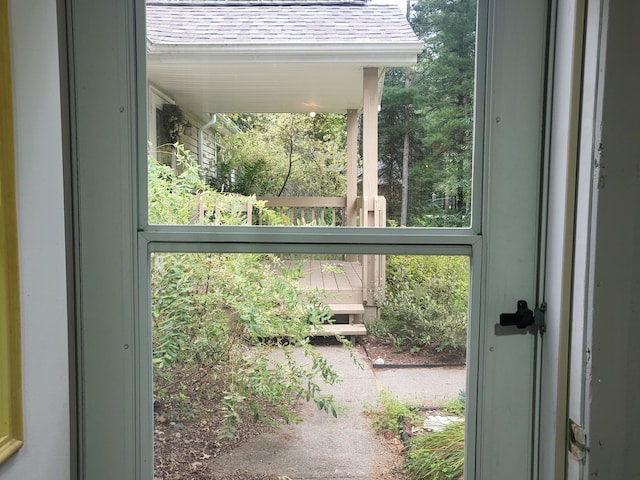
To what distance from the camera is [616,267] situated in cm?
95

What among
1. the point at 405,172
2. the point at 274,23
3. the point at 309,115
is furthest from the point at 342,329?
the point at 274,23

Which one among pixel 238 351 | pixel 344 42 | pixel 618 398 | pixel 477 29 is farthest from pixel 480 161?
pixel 238 351

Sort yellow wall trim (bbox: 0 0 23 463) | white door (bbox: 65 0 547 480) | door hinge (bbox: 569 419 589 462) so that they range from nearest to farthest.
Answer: yellow wall trim (bbox: 0 0 23 463), door hinge (bbox: 569 419 589 462), white door (bbox: 65 0 547 480)

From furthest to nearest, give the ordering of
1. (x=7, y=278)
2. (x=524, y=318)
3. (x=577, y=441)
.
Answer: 1. (x=524, y=318)
2. (x=577, y=441)
3. (x=7, y=278)

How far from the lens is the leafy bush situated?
1193mm

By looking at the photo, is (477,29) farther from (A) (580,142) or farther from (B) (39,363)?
(B) (39,363)

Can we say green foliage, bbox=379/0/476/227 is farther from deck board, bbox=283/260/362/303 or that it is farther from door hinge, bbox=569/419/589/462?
door hinge, bbox=569/419/589/462

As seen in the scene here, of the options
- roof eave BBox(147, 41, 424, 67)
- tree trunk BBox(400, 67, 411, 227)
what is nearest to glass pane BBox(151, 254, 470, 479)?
tree trunk BBox(400, 67, 411, 227)

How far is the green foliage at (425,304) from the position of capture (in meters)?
1.18

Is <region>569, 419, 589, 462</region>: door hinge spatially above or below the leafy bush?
below

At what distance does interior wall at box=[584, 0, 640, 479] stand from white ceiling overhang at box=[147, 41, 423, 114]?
450 mm

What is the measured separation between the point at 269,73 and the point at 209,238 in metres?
0.44

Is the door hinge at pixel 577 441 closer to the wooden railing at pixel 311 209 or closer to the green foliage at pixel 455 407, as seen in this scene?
the green foliage at pixel 455 407

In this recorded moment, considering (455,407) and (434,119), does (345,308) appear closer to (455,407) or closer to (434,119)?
(455,407)
